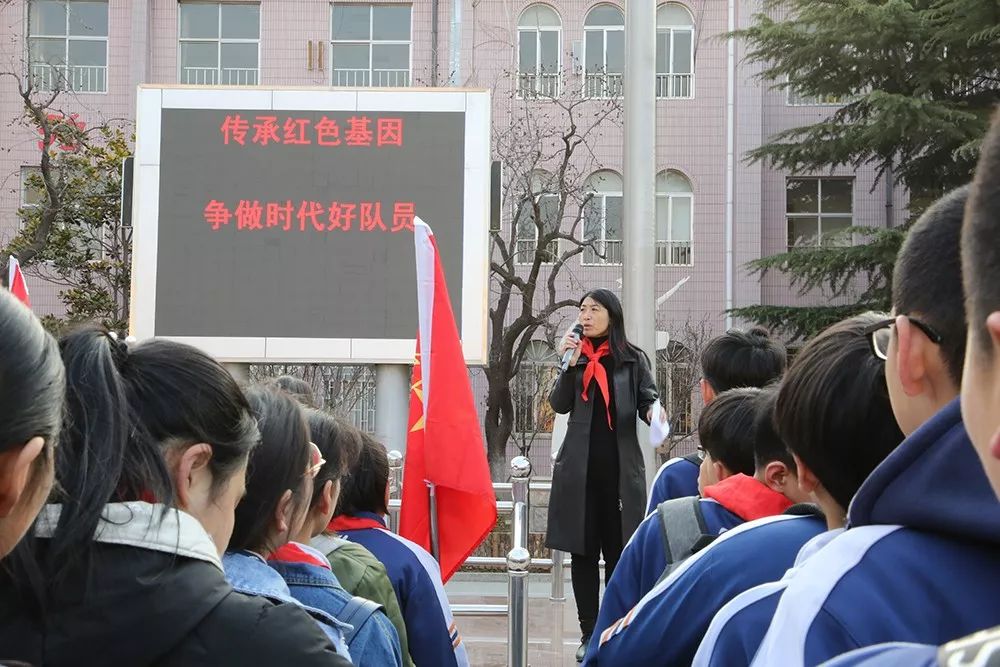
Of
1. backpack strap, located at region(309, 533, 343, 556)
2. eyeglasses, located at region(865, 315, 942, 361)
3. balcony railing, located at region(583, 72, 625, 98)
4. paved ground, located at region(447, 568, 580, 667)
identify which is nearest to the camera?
eyeglasses, located at region(865, 315, 942, 361)

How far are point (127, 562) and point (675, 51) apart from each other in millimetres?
17488

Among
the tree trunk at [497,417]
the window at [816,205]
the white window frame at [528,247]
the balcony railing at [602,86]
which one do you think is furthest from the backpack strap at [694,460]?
the window at [816,205]

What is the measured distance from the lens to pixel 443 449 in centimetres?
446

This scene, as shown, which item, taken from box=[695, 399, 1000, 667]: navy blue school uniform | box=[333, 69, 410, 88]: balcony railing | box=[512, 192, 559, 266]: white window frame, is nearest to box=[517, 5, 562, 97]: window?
box=[333, 69, 410, 88]: balcony railing

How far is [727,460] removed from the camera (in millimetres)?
2783

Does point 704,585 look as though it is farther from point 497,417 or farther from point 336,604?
point 497,417

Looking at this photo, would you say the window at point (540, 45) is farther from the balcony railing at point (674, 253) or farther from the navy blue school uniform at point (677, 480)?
the navy blue school uniform at point (677, 480)

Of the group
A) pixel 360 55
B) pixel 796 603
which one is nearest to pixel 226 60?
pixel 360 55

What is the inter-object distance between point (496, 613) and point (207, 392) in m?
5.03

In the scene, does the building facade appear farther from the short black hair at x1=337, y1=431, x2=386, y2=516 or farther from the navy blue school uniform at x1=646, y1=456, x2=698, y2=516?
the short black hair at x1=337, y1=431, x2=386, y2=516

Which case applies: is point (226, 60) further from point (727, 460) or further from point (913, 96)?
point (727, 460)

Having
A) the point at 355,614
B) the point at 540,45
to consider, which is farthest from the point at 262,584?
the point at 540,45

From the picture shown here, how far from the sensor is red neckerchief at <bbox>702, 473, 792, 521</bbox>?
7.71 feet

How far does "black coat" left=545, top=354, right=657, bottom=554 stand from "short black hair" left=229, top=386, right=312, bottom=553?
357 cm
